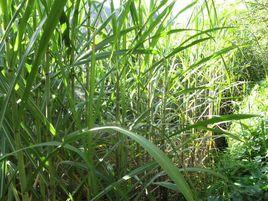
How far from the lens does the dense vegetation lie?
61 cm

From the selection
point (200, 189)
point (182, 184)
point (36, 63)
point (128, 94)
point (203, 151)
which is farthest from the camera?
point (203, 151)

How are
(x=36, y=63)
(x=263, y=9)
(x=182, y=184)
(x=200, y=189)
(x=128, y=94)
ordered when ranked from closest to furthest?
(x=182, y=184), (x=36, y=63), (x=128, y=94), (x=200, y=189), (x=263, y=9)

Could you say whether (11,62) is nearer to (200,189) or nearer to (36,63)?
(36,63)

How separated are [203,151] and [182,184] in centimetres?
132

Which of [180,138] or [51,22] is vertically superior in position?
[51,22]

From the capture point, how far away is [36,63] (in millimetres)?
497

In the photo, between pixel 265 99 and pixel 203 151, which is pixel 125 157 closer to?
pixel 203 151

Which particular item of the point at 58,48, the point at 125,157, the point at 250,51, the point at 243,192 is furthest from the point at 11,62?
the point at 250,51

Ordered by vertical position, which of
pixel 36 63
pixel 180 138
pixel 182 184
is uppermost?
pixel 36 63

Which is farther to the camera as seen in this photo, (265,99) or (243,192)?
(265,99)

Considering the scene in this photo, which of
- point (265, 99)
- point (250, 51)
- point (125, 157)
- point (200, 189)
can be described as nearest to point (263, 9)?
point (265, 99)

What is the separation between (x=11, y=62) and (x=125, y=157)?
0.40 metres

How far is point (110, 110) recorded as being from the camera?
4.20ft

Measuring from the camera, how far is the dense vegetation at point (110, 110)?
0.61m
